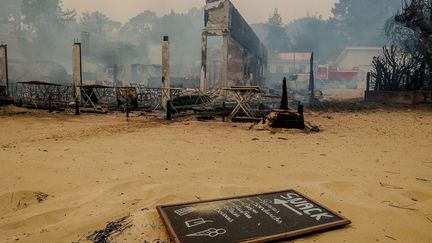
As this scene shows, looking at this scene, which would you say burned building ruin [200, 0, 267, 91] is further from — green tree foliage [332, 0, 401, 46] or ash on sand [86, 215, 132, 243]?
green tree foliage [332, 0, 401, 46]

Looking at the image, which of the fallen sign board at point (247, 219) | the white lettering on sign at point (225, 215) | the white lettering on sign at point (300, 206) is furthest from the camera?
the white lettering on sign at point (300, 206)

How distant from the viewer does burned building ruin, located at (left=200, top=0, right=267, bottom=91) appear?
2362 cm

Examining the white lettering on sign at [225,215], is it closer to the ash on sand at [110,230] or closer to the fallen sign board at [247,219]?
the fallen sign board at [247,219]

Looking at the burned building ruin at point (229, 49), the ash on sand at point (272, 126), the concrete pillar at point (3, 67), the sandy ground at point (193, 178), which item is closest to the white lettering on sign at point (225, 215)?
the sandy ground at point (193, 178)

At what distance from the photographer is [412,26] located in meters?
16.5

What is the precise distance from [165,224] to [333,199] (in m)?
1.79

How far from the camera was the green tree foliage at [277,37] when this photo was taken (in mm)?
70438

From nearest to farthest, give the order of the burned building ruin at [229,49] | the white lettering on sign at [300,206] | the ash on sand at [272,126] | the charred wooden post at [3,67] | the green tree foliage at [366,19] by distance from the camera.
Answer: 1. the white lettering on sign at [300,206]
2. the ash on sand at [272,126]
3. the charred wooden post at [3,67]
4. the burned building ruin at [229,49]
5. the green tree foliage at [366,19]

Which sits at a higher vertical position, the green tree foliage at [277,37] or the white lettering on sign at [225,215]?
the green tree foliage at [277,37]

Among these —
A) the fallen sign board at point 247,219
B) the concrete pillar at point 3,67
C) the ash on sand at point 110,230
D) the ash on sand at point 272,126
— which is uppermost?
the concrete pillar at point 3,67

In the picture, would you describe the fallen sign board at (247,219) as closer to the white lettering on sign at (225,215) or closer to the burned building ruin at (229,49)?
the white lettering on sign at (225,215)

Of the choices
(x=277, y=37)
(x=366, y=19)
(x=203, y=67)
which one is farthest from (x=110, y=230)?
(x=366, y=19)

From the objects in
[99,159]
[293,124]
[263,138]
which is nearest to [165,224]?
[99,159]

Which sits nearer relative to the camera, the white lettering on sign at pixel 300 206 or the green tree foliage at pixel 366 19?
the white lettering on sign at pixel 300 206
